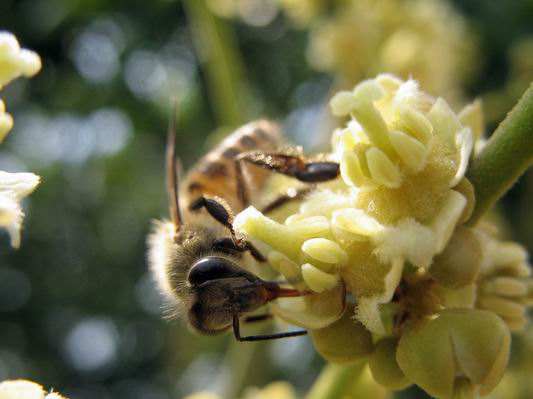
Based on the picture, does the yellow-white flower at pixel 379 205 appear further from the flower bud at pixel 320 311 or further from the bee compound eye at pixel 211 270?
the bee compound eye at pixel 211 270

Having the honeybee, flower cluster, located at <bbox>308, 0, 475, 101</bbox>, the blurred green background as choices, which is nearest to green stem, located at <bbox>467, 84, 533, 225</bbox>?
the honeybee

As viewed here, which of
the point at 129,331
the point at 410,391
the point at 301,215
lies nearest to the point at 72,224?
the point at 129,331

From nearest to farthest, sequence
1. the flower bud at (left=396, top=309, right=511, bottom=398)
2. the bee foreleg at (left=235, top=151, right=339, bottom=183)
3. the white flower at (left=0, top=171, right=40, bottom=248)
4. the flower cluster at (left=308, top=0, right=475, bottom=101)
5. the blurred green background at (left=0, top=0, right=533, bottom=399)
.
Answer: the white flower at (left=0, top=171, right=40, bottom=248)
the flower bud at (left=396, top=309, right=511, bottom=398)
the bee foreleg at (left=235, top=151, right=339, bottom=183)
the flower cluster at (left=308, top=0, right=475, bottom=101)
the blurred green background at (left=0, top=0, right=533, bottom=399)

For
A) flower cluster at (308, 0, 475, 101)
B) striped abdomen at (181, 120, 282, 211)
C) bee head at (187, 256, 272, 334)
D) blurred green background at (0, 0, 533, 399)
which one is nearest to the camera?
bee head at (187, 256, 272, 334)

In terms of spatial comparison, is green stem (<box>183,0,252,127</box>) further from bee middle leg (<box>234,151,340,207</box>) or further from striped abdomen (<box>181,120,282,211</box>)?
bee middle leg (<box>234,151,340,207</box>)

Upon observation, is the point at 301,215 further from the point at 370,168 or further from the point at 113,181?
the point at 113,181

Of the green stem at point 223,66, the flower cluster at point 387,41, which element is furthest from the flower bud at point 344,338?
the flower cluster at point 387,41
